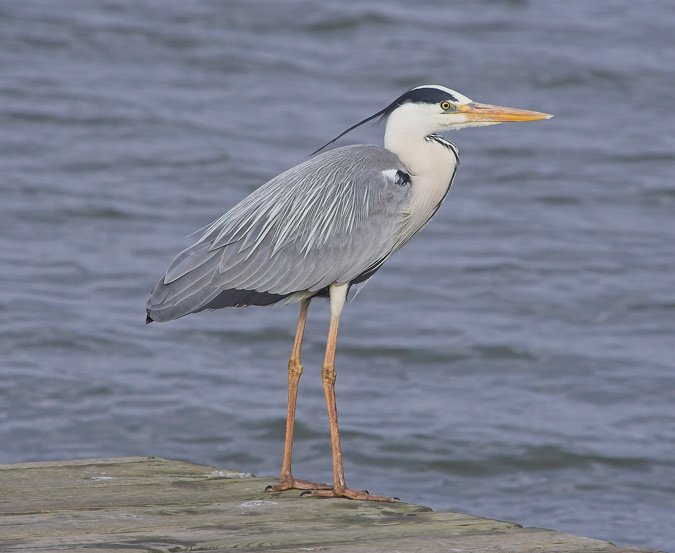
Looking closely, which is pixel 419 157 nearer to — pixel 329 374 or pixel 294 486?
pixel 329 374

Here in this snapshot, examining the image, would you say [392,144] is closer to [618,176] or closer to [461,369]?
[461,369]

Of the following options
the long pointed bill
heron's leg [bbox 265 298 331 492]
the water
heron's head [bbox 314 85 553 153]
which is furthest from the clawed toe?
the water

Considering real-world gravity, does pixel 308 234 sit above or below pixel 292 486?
above

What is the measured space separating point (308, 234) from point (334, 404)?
29.1 inches

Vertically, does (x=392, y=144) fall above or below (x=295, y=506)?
above

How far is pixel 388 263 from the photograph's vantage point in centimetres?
1208

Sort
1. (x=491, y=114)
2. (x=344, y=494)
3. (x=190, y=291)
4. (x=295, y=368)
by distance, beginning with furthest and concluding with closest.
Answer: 1. (x=491, y=114)
2. (x=295, y=368)
3. (x=190, y=291)
4. (x=344, y=494)

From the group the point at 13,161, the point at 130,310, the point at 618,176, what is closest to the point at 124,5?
the point at 13,161

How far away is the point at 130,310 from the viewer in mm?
10180

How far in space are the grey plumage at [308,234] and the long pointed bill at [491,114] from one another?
1.26ft

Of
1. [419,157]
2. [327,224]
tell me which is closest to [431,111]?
[419,157]

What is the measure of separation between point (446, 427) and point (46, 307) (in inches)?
145

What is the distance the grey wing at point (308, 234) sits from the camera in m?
5.12

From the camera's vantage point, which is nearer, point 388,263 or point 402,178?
point 402,178
